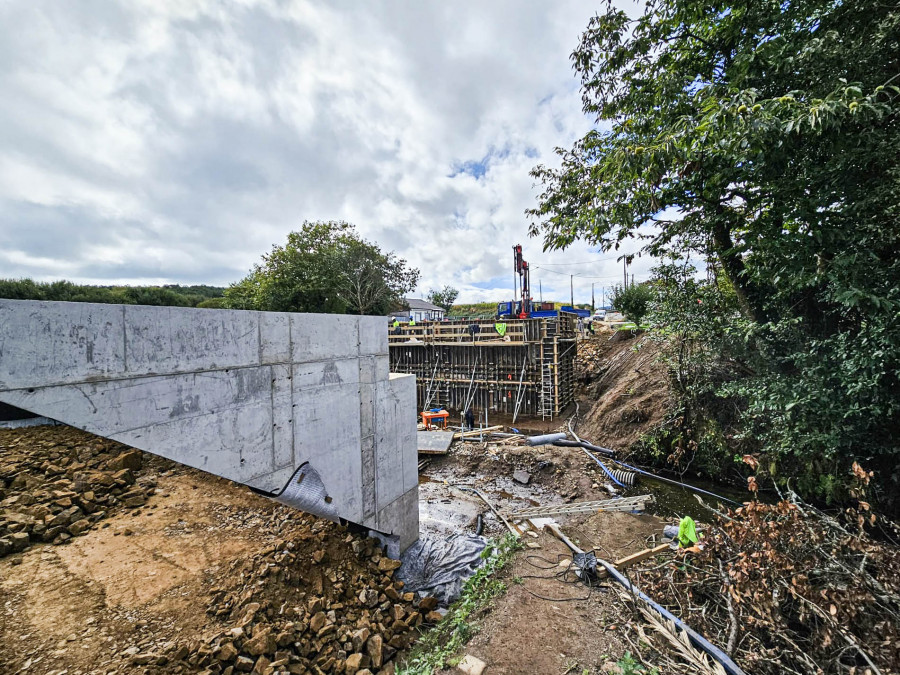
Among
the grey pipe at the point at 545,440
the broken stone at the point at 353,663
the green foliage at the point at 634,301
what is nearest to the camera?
the broken stone at the point at 353,663

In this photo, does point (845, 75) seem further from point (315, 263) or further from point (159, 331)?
point (315, 263)

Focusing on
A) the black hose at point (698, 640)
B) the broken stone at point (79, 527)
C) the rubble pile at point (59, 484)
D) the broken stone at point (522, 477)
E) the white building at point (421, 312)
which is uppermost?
the white building at point (421, 312)

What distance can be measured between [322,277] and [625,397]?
795 inches

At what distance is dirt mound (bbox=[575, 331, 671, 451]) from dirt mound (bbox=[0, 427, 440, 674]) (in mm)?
8155

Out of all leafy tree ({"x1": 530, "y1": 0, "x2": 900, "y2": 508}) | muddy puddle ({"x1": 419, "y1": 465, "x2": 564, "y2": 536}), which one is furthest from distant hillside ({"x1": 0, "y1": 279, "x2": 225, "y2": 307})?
leafy tree ({"x1": 530, "y1": 0, "x2": 900, "y2": 508})

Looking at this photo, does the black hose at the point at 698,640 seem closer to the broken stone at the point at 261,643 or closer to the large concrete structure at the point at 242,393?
the large concrete structure at the point at 242,393

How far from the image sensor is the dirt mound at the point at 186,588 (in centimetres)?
314

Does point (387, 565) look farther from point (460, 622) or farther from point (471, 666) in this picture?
point (471, 666)

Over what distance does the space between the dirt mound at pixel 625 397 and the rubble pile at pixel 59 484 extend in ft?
37.5

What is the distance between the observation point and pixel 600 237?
6.21 m

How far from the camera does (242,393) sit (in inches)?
128

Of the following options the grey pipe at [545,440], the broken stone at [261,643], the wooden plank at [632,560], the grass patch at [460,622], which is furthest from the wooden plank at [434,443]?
the broken stone at [261,643]

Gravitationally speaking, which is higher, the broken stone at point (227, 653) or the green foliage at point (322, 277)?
the green foliage at point (322, 277)

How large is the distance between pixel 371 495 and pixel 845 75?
27.4 feet
